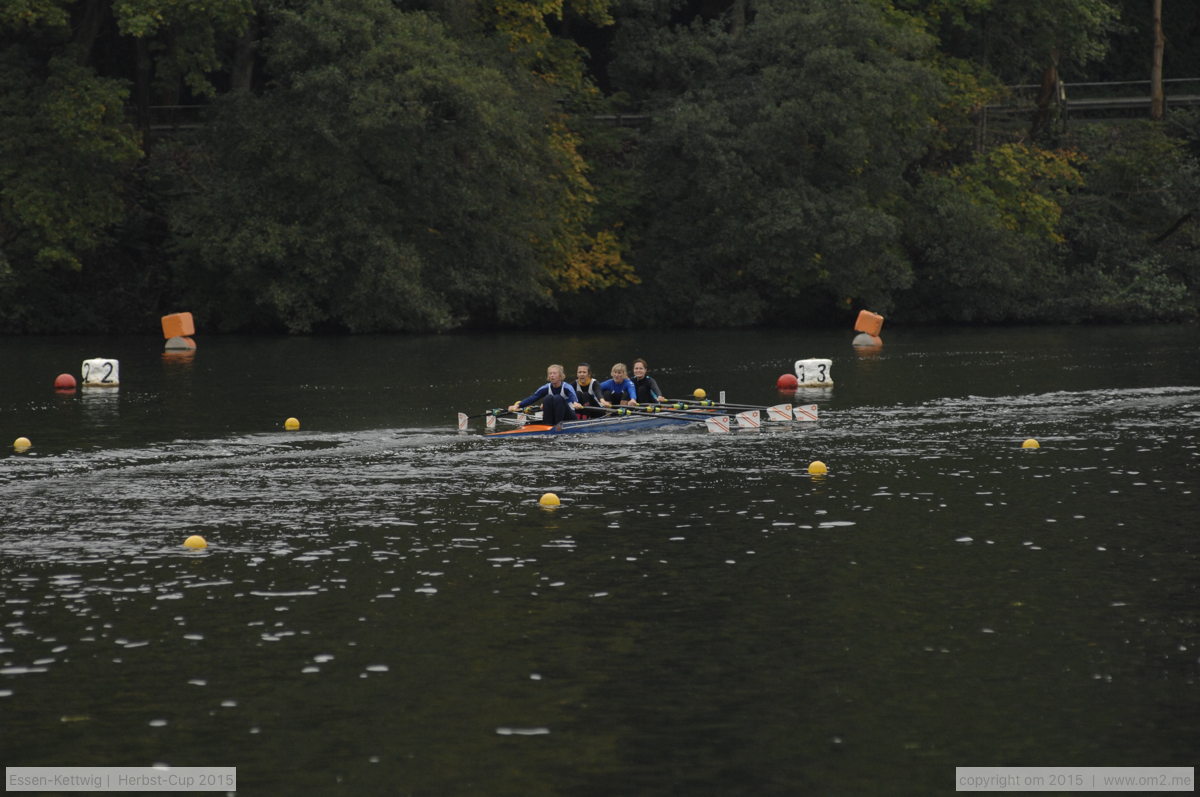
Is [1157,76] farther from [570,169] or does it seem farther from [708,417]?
[708,417]

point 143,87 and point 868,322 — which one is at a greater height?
point 143,87

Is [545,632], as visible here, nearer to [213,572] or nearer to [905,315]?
[213,572]

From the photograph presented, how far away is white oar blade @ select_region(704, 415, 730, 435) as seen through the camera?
27812mm

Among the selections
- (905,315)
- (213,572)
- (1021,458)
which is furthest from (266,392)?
(905,315)

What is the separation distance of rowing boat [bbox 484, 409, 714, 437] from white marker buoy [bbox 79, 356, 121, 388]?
12.5m

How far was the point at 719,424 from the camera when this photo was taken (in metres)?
27.9

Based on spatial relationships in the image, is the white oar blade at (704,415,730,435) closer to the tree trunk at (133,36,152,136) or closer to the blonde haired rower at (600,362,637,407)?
the blonde haired rower at (600,362,637,407)

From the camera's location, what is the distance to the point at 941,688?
449 inches

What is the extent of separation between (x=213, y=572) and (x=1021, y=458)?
41.8 feet

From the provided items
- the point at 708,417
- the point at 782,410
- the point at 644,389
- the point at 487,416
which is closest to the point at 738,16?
the point at 644,389

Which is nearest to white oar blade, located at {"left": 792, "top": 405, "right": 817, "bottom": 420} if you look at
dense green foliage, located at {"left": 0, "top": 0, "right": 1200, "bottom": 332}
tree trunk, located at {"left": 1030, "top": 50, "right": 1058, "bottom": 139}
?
dense green foliage, located at {"left": 0, "top": 0, "right": 1200, "bottom": 332}

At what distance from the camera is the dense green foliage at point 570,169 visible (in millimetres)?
52469

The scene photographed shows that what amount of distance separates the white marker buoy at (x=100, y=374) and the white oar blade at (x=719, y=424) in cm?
1486

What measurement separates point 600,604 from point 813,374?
2334 cm
